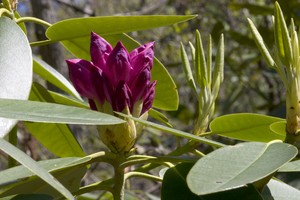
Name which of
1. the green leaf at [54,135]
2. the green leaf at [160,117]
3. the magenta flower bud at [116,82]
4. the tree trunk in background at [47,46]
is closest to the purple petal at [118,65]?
the magenta flower bud at [116,82]

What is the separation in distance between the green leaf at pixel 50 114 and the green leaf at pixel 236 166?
0.10 meters

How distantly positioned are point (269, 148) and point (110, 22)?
39 centimetres

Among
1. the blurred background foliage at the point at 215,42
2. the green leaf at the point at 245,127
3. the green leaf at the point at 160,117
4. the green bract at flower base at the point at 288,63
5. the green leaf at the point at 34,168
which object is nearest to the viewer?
the green leaf at the point at 34,168

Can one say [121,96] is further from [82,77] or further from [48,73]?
[48,73]

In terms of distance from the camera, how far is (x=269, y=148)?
29.6 inches

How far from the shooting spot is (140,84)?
884 mm

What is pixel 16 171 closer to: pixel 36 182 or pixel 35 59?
pixel 36 182

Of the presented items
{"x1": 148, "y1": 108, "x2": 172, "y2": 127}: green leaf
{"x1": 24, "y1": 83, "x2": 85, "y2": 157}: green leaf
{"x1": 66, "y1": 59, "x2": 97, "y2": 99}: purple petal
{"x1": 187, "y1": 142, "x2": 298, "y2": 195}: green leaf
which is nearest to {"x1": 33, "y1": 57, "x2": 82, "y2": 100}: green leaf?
{"x1": 24, "y1": 83, "x2": 85, "y2": 157}: green leaf

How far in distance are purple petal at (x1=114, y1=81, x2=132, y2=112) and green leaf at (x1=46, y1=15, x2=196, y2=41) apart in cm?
17

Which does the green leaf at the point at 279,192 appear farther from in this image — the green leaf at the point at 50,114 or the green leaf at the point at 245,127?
the green leaf at the point at 50,114

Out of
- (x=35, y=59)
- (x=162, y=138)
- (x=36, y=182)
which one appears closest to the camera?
(x=36, y=182)

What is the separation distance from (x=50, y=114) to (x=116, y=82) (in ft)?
0.63

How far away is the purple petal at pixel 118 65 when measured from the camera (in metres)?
0.86

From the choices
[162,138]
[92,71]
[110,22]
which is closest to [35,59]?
[110,22]
